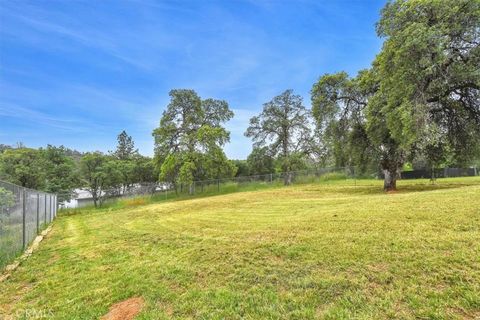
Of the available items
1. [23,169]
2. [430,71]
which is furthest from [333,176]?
[23,169]

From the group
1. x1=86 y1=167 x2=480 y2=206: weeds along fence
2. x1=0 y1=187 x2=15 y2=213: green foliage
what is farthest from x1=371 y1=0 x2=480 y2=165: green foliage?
x1=0 y1=187 x2=15 y2=213: green foliage

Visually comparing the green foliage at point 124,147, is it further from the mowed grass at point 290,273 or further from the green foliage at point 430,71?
the mowed grass at point 290,273

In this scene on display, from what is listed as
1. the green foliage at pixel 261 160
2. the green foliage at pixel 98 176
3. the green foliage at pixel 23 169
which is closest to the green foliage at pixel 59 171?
the green foliage at pixel 23 169

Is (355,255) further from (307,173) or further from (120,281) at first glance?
(307,173)

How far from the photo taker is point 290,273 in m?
3.66

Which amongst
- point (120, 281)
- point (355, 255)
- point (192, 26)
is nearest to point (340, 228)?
point (355, 255)

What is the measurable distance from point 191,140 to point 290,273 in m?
22.9

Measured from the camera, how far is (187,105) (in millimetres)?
26984

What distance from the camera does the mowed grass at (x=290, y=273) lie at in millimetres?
2807

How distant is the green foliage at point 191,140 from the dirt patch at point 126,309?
20.0 metres

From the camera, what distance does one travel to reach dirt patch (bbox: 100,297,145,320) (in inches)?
129

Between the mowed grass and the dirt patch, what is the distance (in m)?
0.11

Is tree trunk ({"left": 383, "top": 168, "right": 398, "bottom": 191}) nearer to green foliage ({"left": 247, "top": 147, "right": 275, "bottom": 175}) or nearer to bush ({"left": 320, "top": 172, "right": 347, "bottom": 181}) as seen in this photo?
bush ({"left": 320, "top": 172, "right": 347, "bottom": 181})

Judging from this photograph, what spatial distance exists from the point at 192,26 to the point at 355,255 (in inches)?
493
